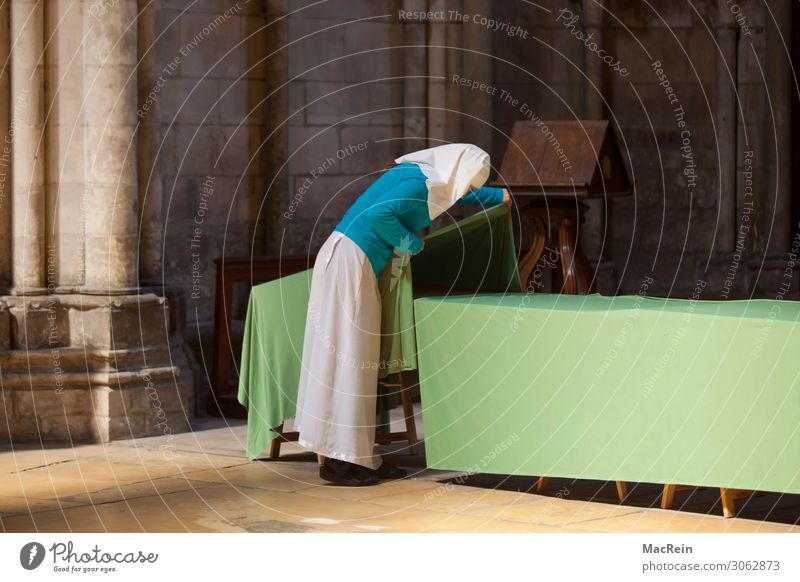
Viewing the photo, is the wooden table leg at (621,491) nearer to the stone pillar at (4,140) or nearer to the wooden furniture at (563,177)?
the wooden furniture at (563,177)

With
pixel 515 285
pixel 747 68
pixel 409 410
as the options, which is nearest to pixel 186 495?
pixel 409 410

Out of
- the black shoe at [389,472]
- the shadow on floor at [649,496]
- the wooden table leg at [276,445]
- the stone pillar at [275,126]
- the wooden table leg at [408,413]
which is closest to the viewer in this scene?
the shadow on floor at [649,496]

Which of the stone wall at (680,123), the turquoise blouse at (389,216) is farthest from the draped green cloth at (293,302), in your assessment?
the stone wall at (680,123)

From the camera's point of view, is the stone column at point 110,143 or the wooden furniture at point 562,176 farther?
the wooden furniture at point 562,176

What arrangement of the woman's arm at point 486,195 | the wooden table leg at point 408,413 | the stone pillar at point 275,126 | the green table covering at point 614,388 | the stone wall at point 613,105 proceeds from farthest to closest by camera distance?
the stone wall at point 613,105 → the stone pillar at point 275,126 → the wooden table leg at point 408,413 → the woman's arm at point 486,195 → the green table covering at point 614,388

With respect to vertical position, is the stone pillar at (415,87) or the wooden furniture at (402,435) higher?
the stone pillar at (415,87)

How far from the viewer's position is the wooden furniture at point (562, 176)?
7.90 metres

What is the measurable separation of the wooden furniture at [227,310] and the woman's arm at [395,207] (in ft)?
6.40

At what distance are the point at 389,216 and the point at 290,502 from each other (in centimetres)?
125

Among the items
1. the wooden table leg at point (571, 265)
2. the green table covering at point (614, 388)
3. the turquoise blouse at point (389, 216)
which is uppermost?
the turquoise blouse at point (389, 216)

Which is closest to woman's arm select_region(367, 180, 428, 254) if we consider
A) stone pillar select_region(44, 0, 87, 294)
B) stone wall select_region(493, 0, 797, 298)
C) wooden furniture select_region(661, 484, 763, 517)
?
wooden furniture select_region(661, 484, 763, 517)

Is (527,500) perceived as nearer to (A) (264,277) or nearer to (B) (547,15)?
(A) (264,277)

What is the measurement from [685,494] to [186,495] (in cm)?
202

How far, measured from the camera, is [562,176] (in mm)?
7898
